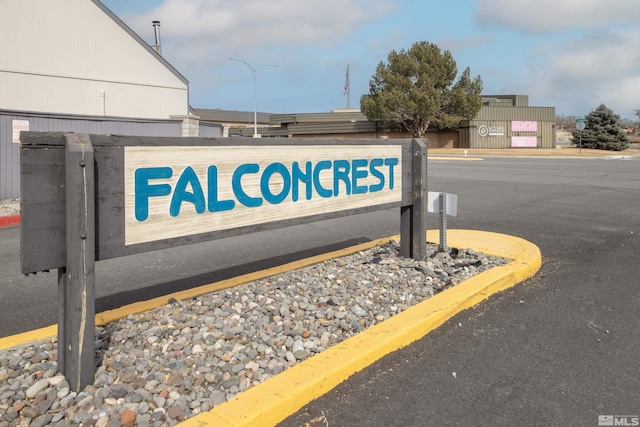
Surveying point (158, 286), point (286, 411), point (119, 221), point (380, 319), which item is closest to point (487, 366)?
point (380, 319)

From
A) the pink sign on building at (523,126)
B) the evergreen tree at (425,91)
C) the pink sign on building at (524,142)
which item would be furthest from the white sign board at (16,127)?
the pink sign on building at (524,142)

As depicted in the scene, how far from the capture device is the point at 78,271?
294cm

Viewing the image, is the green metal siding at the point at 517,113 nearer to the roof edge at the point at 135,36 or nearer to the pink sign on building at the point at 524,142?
the pink sign on building at the point at 524,142

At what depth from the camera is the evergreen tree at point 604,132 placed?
5744 centimetres

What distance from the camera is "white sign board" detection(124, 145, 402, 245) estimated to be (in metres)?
3.40

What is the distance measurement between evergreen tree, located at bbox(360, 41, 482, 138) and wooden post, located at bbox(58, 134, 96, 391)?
5254cm

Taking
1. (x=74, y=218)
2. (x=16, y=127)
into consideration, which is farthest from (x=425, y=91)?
(x=74, y=218)

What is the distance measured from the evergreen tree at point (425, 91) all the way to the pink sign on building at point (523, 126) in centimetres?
663

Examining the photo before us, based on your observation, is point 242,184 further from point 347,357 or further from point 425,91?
point 425,91

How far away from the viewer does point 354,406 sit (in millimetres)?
3029

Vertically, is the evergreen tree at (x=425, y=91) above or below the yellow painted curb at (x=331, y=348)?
above

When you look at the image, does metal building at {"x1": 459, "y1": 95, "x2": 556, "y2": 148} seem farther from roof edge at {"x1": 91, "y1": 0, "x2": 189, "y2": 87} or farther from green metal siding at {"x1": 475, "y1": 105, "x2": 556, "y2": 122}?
roof edge at {"x1": 91, "y1": 0, "x2": 189, "y2": 87}

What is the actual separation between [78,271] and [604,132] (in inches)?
2554

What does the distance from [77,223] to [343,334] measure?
200 centimetres
